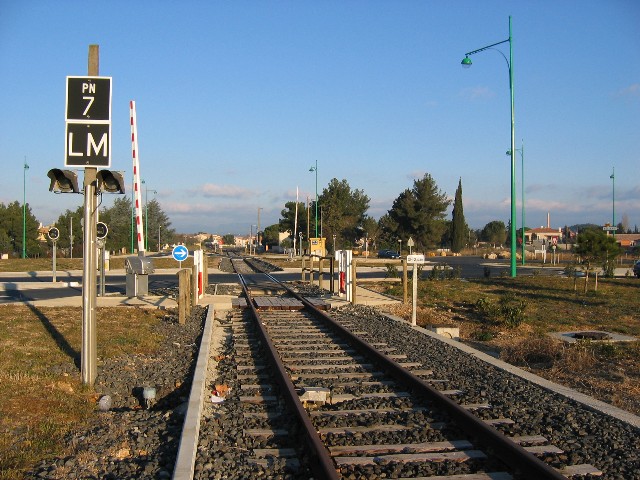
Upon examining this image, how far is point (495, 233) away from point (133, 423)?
141 metres

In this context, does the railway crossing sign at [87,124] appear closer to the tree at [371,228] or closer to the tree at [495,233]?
the tree at [371,228]

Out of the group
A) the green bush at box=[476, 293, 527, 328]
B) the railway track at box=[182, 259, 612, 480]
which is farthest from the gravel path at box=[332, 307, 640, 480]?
the green bush at box=[476, 293, 527, 328]

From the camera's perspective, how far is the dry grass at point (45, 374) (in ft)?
19.3

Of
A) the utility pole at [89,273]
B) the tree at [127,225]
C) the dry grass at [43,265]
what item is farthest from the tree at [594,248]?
the tree at [127,225]

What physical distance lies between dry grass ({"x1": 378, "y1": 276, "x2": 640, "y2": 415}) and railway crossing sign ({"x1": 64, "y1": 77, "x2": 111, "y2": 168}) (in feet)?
22.8

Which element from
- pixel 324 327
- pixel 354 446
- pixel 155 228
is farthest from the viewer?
pixel 155 228

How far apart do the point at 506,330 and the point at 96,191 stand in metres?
10.2

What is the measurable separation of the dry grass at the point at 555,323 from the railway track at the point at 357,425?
95.3 inches

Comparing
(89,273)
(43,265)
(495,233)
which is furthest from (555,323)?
(495,233)

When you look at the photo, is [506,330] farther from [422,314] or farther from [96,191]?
[96,191]

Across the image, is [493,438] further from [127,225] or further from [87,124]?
[127,225]

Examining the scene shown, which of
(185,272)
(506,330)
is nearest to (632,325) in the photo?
(506,330)

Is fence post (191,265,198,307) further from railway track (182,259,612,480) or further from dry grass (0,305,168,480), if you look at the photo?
railway track (182,259,612,480)

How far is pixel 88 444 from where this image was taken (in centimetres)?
587
